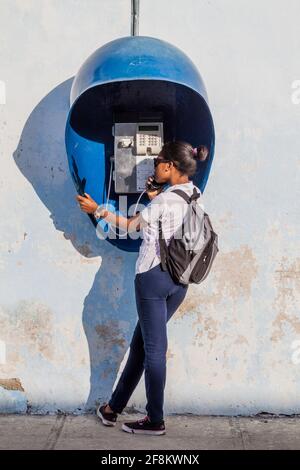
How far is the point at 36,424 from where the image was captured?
4.50 meters

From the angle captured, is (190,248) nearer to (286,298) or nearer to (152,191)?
(152,191)

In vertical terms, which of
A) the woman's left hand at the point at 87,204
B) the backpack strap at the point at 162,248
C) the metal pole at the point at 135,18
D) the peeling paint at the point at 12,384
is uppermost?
the metal pole at the point at 135,18

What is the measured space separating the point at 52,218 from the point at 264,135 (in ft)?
3.95

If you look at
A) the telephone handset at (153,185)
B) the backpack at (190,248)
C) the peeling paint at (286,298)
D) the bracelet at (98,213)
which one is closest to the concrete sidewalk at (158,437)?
the peeling paint at (286,298)

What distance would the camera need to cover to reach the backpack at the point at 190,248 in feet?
13.2

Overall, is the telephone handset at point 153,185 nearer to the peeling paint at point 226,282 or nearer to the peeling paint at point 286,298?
the peeling paint at point 226,282

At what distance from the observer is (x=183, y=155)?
4082mm

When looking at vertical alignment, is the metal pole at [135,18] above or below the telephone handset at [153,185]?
above

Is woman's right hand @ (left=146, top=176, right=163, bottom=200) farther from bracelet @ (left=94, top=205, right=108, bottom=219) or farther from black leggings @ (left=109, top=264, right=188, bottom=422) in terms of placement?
black leggings @ (left=109, top=264, right=188, bottom=422)

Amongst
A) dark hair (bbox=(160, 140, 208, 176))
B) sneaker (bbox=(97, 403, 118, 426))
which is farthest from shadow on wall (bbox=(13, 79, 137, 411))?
dark hair (bbox=(160, 140, 208, 176))

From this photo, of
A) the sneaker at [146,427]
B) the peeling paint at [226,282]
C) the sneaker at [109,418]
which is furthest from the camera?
the peeling paint at [226,282]

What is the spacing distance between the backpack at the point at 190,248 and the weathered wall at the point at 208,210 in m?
0.46

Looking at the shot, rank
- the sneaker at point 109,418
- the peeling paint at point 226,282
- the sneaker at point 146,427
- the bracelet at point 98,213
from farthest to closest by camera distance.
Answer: the peeling paint at point 226,282
the sneaker at point 109,418
the sneaker at point 146,427
the bracelet at point 98,213

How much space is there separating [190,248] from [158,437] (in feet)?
3.26
